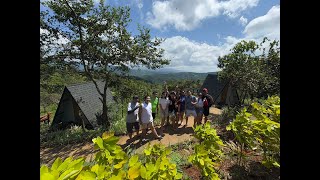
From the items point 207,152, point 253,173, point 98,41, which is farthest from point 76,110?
point 207,152

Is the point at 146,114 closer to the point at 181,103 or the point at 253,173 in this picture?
the point at 181,103

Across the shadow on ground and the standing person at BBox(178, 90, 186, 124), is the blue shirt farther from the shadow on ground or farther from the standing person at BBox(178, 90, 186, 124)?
the shadow on ground

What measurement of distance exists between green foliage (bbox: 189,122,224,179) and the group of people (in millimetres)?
4308

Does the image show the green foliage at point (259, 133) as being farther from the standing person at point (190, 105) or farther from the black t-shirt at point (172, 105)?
the black t-shirt at point (172, 105)

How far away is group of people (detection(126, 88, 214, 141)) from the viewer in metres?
8.16

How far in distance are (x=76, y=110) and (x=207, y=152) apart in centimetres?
1495

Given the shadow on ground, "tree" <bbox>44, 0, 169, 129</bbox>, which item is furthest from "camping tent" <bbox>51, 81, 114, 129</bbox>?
the shadow on ground

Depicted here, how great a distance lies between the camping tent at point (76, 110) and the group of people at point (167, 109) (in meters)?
7.98

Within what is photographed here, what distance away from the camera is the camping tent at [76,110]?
53.9ft

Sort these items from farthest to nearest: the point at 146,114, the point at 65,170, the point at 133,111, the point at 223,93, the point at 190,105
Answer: the point at 223,93 → the point at 190,105 → the point at 133,111 → the point at 146,114 → the point at 65,170

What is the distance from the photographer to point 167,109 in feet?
30.8
